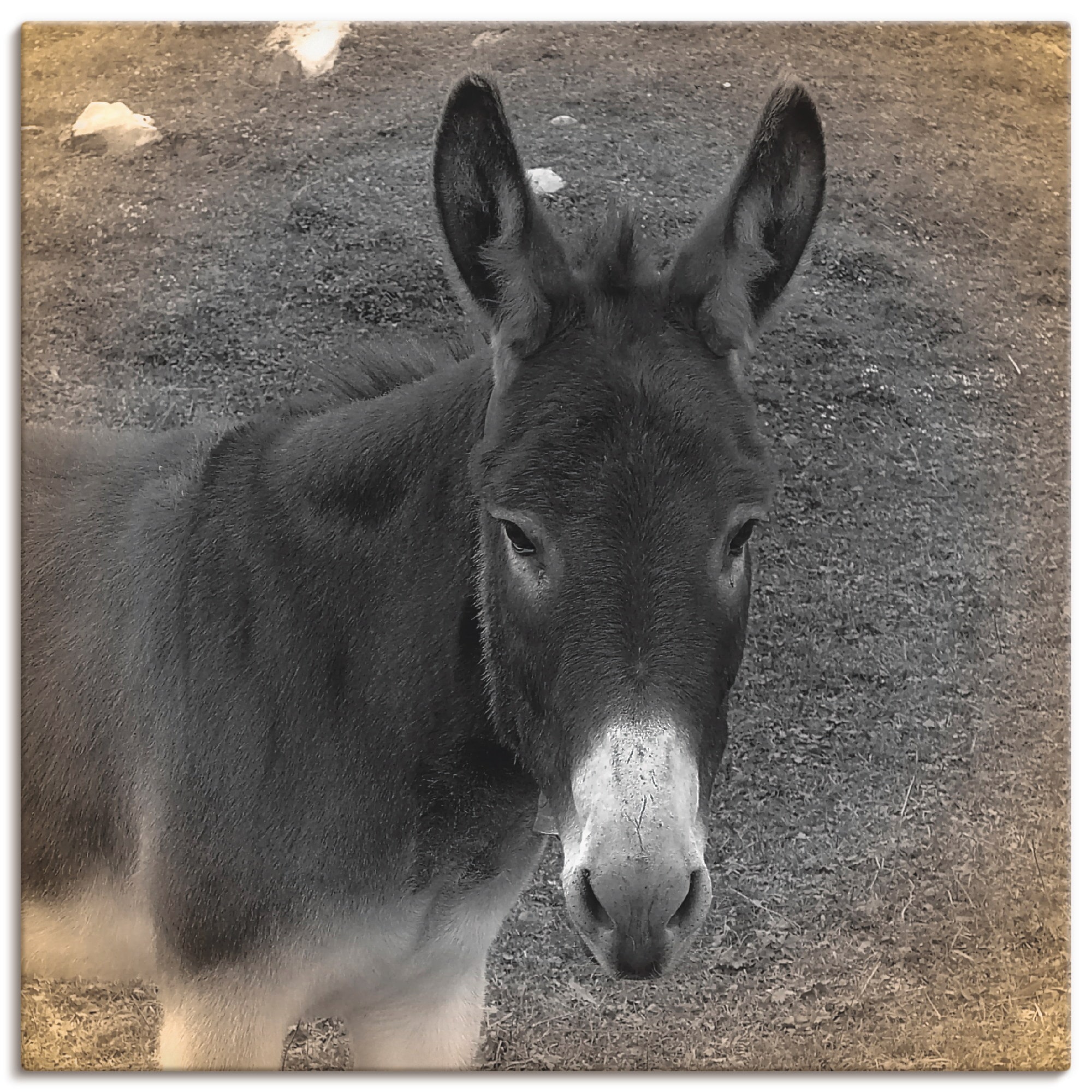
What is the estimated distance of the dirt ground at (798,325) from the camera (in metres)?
2.19

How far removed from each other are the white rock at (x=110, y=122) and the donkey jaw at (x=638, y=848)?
5.22 ft

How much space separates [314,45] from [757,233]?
1083mm

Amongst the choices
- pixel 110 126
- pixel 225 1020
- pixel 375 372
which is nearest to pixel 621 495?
pixel 375 372

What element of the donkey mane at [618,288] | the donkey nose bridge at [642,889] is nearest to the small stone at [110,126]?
the donkey mane at [618,288]

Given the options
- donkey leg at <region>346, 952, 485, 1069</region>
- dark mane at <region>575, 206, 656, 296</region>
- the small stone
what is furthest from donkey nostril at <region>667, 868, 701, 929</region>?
the small stone

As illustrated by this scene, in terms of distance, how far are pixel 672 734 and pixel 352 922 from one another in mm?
717

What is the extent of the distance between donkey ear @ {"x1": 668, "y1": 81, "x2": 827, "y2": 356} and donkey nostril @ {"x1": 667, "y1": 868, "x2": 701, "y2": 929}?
73cm

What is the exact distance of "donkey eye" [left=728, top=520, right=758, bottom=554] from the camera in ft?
5.04

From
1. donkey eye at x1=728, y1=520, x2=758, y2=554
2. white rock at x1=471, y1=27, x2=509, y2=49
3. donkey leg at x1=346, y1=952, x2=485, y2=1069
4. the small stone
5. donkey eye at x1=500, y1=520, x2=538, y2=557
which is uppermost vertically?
white rock at x1=471, y1=27, x2=509, y2=49

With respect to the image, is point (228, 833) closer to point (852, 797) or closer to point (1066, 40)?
point (852, 797)

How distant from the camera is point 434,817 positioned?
1.84m

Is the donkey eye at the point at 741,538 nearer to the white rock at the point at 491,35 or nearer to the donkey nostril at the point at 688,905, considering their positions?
the donkey nostril at the point at 688,905

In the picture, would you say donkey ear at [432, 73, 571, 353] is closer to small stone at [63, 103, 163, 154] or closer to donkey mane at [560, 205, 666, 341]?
donkey mane at [560, 205, 666, 341]

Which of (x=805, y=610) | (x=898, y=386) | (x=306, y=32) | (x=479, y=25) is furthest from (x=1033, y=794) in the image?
(x=306, y=32)
